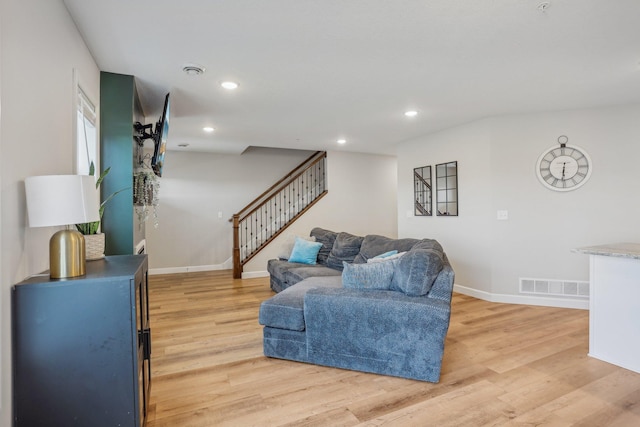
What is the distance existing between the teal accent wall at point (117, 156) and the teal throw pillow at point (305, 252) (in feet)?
7.77

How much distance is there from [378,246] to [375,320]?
1554mm

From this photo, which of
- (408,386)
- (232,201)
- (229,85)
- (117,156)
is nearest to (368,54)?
(229,85)

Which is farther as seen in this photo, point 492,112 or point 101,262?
point 492,112

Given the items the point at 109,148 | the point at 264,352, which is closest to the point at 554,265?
the point at 264,352

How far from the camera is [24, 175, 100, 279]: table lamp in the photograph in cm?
137

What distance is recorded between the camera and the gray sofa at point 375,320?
7.66 feet

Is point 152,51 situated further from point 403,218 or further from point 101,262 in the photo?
point 403,218

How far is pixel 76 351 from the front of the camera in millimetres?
1372

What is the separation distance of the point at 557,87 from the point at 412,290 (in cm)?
266

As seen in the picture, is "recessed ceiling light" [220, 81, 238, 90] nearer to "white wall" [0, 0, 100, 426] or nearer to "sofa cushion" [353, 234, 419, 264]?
"white wall" [0, 0, 100, 426]

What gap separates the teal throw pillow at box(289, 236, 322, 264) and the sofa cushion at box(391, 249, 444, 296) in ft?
7.70

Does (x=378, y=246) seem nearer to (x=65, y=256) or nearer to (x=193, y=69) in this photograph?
(x=193, y=69)

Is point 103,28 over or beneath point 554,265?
over

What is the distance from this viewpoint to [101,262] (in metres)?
1.86
